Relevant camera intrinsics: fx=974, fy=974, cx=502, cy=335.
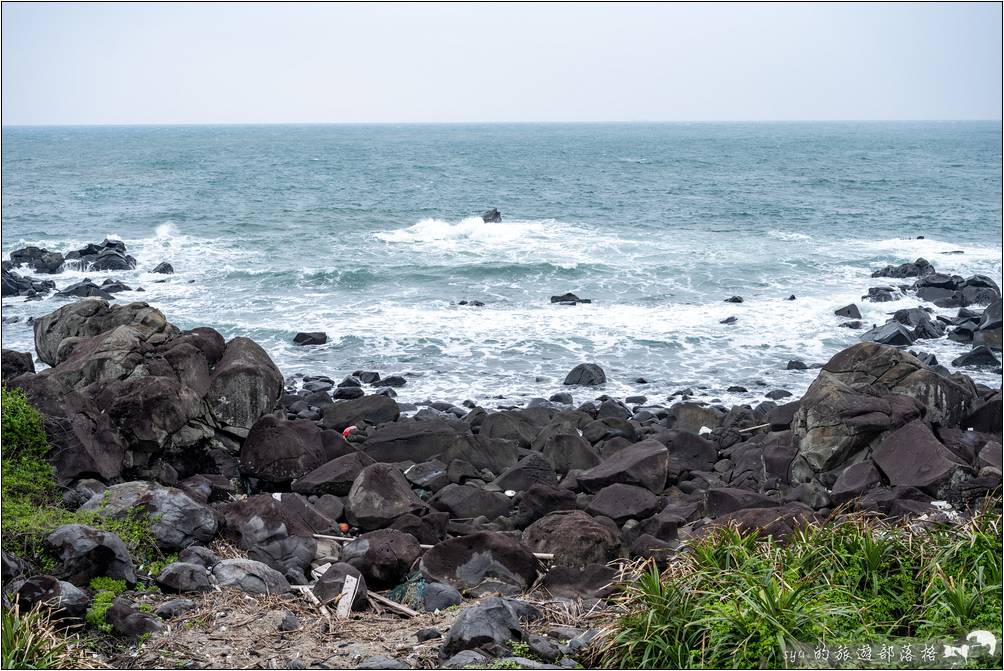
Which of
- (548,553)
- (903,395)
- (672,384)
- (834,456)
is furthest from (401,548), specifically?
(672,384)

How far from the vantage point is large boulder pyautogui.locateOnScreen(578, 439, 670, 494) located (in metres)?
14.9

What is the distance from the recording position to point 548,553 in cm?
1196

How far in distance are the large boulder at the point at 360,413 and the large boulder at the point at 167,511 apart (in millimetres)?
6707

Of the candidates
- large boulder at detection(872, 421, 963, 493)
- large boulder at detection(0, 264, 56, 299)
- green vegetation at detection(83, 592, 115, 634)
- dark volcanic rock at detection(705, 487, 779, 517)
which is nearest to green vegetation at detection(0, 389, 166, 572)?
green vegetation at detection(83, 592, 115, 634)

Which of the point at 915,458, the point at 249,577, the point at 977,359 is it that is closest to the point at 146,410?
the point at 249,577

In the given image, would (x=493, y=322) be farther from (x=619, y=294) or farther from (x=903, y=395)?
(x=903, y=395)

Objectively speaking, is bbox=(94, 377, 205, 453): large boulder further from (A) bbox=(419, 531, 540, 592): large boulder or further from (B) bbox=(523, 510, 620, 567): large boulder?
(B) bbox=(523, 510, 620, 567): large boulder

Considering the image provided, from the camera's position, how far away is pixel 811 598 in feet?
27.9

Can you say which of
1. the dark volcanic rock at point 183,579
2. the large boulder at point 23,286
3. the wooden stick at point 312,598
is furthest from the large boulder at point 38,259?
the wooden stick at point 312,598

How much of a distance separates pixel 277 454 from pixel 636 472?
A: 5.67 metres

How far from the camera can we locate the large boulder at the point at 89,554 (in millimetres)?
10109

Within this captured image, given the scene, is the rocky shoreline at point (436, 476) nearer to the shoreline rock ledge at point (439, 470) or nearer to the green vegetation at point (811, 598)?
the shoreline rock ledge at point (439, 470)

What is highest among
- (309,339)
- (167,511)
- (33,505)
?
(167,511)

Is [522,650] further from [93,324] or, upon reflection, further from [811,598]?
[93,324]
